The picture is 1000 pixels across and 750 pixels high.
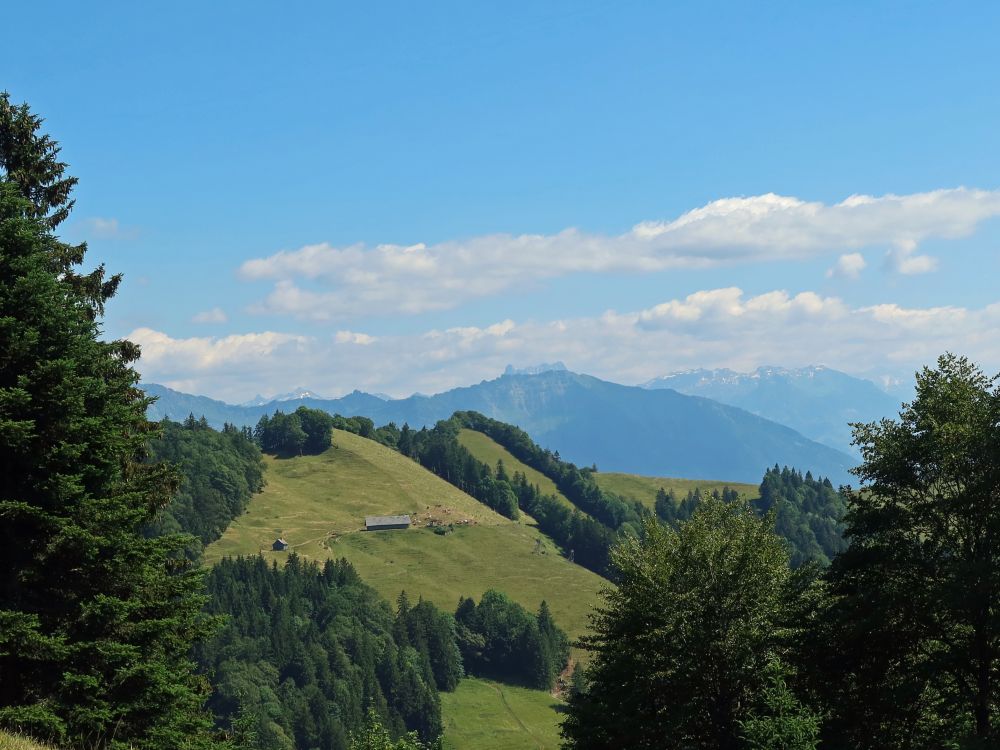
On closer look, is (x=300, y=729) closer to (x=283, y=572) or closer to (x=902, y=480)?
(x=283, y=572)

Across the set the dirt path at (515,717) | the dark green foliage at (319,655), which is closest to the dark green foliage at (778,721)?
the dirt path at (515,717)

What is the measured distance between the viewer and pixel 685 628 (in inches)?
1174

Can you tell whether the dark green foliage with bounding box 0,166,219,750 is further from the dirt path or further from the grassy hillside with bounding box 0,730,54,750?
the dirt path

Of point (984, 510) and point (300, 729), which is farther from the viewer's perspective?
point (300, 729)

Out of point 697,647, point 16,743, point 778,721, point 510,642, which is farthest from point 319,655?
point 16,743

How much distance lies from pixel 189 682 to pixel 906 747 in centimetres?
2147

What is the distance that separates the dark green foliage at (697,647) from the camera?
96.5 feet

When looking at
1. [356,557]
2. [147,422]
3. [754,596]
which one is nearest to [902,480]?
[754,596]

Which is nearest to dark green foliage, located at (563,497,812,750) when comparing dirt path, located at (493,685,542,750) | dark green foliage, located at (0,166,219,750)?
dark green foliage, located at (0,166,219,750)

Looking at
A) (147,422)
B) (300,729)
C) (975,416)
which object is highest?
(975,416)

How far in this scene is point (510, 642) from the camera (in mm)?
163375

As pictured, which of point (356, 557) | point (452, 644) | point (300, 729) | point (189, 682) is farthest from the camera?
point (356, 557)

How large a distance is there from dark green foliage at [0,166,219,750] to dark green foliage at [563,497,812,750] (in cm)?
1449

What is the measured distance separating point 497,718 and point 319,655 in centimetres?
3132
